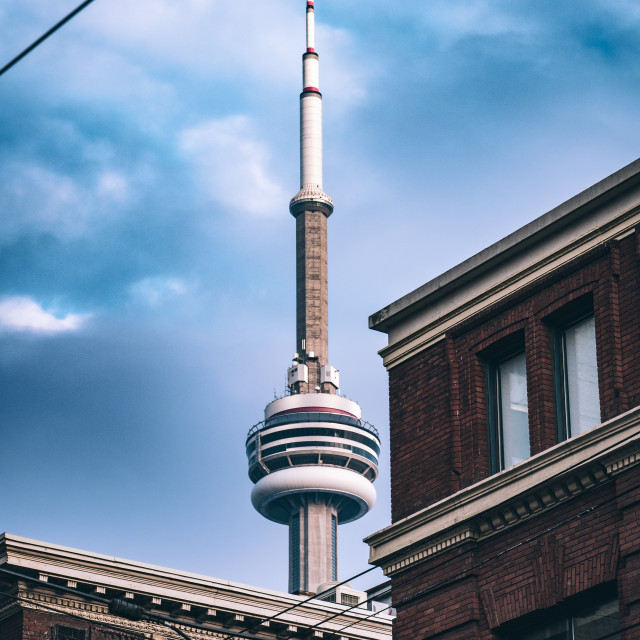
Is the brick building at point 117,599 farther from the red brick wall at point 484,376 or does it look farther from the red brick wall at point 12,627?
the red brick wall at point 484,376

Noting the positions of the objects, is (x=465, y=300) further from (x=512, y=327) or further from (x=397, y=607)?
(x=397, y=607)

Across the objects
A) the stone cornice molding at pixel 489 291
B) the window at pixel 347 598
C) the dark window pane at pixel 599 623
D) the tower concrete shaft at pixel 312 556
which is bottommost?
the dark window pane at pixel 599 623

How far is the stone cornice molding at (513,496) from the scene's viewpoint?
20.6m

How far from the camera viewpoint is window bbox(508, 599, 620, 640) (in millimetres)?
20391

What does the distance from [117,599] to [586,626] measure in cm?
2050

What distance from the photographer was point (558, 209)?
23.2 m

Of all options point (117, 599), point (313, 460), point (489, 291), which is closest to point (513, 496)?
point (489, 291)

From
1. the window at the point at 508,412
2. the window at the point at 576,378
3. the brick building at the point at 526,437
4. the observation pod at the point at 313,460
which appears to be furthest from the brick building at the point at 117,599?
the observation pod at the point at 313,460

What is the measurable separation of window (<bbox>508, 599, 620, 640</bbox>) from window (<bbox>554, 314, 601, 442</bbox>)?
271cm

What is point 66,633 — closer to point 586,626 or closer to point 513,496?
point 513,496

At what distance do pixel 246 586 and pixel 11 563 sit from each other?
7822 millimetres

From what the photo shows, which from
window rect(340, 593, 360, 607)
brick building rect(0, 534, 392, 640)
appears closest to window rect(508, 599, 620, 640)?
brick building rect(0, 534, 392, 640)

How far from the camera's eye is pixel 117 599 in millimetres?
38938

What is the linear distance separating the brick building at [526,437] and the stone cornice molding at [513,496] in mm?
24
